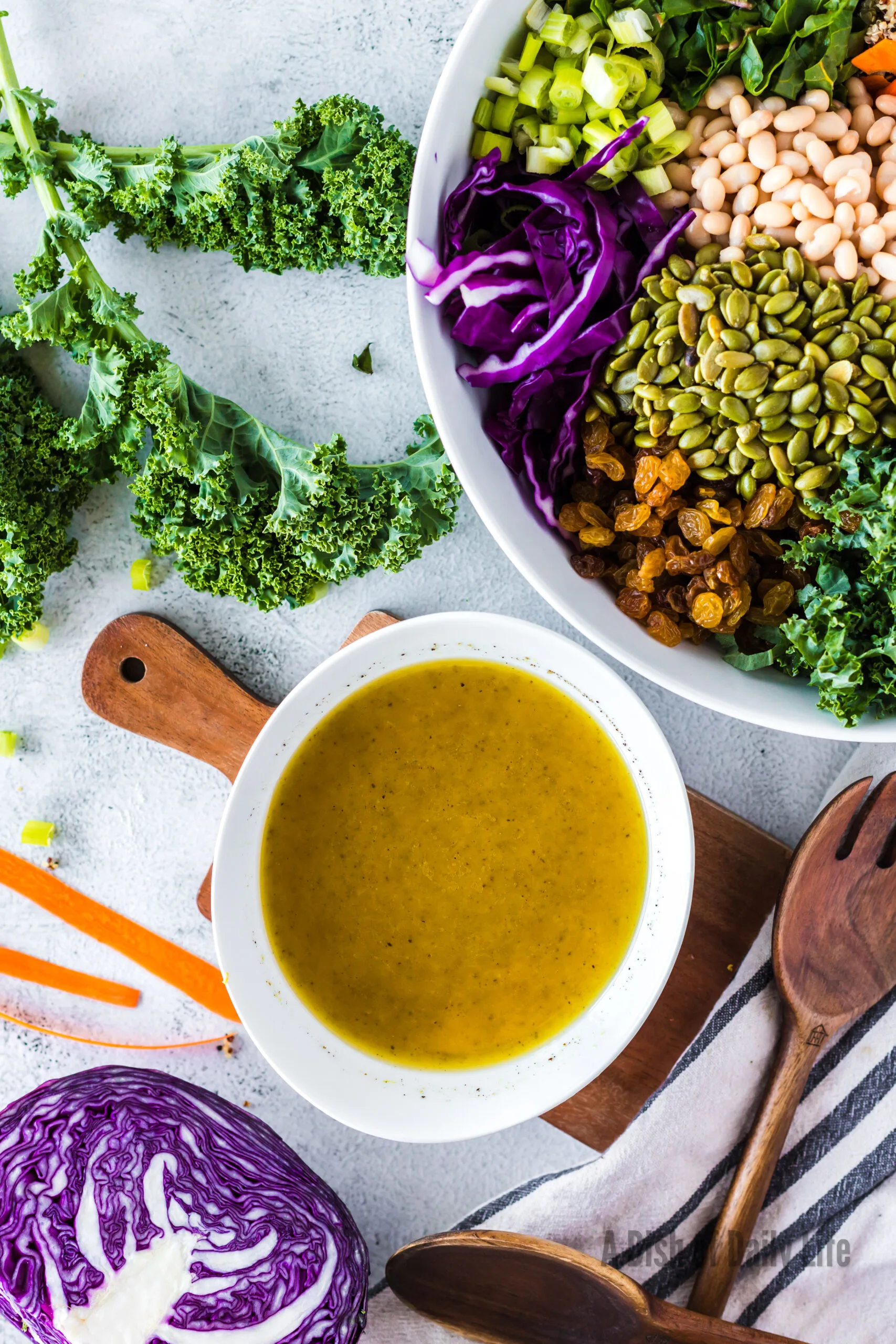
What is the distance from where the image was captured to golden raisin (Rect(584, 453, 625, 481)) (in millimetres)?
1909

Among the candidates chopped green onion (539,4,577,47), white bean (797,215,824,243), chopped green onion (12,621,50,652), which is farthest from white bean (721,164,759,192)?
chopped green onion (12,621,50,652)

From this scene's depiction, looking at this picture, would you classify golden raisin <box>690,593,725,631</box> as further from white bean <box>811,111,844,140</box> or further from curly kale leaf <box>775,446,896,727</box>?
white bean <box>811,111,844,140</box>

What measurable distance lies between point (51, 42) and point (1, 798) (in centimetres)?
168

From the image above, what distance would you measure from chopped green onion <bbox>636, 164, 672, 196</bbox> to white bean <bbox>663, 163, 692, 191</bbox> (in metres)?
0.02

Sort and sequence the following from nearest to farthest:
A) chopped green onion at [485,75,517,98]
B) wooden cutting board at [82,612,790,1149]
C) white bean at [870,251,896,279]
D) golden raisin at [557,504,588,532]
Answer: white bean at [870,251,896,279] < chopped green onion at [485,75,517,98] < golden raisin at [557,504,588,532] < wooden cutting board at [82,612,790,1149]

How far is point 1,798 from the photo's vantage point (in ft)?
7.98

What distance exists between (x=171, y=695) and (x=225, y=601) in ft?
0.80

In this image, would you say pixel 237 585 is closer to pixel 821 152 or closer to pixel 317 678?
pixel 317 678

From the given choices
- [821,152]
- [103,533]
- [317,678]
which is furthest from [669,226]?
[103,533]

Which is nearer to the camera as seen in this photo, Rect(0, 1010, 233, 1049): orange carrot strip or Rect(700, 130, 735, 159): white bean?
Rect(700, 130, 735, 159): white bean

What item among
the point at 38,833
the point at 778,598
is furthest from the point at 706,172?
the point at 38,833

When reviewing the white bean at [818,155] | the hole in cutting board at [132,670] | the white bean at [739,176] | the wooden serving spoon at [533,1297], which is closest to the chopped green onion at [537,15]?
the white bean at [739,176]

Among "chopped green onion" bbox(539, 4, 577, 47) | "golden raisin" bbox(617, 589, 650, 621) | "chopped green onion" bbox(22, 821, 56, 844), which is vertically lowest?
"chopped green onion" bbox(22, 821, 56, 844)

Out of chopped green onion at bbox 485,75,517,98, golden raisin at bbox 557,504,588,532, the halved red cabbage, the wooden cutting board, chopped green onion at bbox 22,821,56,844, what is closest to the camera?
chopped green onion at bbox 485,75,517,98
